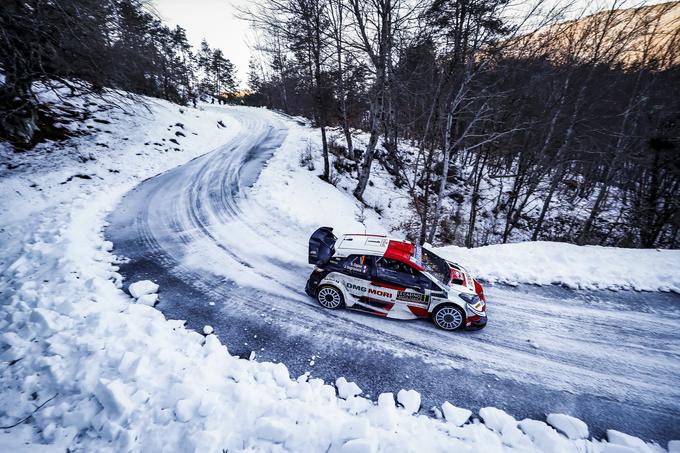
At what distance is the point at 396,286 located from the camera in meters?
5.59

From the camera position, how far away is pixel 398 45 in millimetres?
9531

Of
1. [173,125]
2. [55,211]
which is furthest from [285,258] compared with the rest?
[173,125]

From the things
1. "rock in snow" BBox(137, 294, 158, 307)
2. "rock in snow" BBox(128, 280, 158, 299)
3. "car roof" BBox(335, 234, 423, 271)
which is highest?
"car roof" BBox(335, 234, 423, 271)

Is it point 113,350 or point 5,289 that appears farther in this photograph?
point 5,289

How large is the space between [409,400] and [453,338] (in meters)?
1.88

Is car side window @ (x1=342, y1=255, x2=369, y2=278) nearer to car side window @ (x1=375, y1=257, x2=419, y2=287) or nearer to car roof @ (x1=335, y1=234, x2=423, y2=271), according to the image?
car roof @ (x1=335, y1=234, x2=423, y2=271)

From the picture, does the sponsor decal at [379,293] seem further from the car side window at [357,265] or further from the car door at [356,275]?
the car side window at [357,265]

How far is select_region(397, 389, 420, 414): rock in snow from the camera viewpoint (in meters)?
3.90

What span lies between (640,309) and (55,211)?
17.1 m

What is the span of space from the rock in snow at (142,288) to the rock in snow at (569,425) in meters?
7.85

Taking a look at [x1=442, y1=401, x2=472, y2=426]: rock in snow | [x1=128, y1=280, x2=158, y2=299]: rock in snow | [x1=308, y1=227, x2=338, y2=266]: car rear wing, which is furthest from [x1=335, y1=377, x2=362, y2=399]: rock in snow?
[x1=128, y1=280, x2=158, y2=299]: rock in snow

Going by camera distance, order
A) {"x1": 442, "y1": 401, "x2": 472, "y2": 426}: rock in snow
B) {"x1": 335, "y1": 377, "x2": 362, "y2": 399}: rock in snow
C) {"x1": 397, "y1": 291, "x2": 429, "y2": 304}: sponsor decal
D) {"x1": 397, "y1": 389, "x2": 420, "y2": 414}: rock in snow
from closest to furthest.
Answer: {"x1": 442, "y1": 401, "x2": 472, "y2": 426}: rock in snow < {"x1": 397, "y1": 389, "x2": 420, "y2": 414}: rock in snow < {"x1": 335, "y1": 377, "x2": 362, "y2": 399}: rock in snow < {"x1": 397, "y1": 291, "x2": 429, "y2": 304}: sponsor decal

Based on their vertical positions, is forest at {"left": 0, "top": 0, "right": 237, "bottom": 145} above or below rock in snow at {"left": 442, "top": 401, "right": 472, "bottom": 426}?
above

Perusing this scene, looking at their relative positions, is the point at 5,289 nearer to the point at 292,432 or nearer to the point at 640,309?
the point at 292,432
